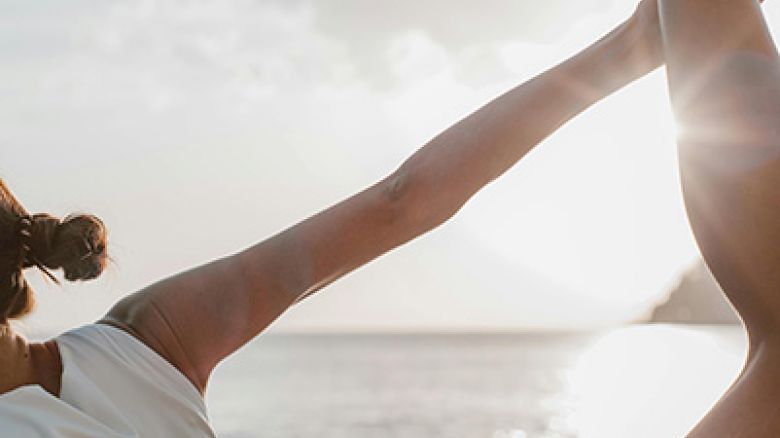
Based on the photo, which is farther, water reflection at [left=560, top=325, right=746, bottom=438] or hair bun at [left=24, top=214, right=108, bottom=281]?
water reflection at [left=560, top=325, right=746, bottom=438]

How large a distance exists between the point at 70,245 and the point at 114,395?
31cm

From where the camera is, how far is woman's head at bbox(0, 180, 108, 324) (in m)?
1.48

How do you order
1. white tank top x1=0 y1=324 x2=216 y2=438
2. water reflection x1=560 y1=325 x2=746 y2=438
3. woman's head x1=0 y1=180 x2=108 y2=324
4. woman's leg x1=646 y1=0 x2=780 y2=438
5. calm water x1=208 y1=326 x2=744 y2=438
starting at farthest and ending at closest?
water reflection x1=560 y1=325 x2=746 y2=438
calm water x1=208 y1=326 x2=744 y2=438
woman's head x1=0 y1=180 x2=108 y2=324
white tank top x1=0 y1=324 x2=216 y2=438
woman's leg x1=646 y1=0 x2=780 y2=438

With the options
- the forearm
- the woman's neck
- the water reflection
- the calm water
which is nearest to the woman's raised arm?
the forearm

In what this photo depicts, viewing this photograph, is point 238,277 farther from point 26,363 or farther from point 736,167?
point 736,167

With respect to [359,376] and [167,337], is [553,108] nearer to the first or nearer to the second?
[167,337]

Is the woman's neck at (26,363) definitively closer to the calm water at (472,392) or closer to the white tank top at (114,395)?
the white tank top at (114,395)

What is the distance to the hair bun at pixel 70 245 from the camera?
156cm

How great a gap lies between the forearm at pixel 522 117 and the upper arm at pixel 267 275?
0.21 feet

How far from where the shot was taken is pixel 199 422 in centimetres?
149

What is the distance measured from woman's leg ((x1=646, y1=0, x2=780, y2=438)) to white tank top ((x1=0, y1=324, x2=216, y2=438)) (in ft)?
2.39

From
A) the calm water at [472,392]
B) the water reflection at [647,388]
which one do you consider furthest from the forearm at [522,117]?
the calm water at [472,392]

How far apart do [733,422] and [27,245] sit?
1.02 meters

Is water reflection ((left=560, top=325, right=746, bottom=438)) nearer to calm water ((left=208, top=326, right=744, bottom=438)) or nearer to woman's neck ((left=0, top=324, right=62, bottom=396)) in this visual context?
calm water ((left=208, top=326, right=744, bottom=438))
